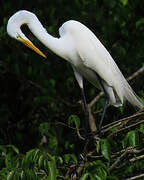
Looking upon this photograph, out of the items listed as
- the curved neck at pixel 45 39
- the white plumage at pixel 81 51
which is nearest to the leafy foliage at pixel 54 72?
the white plumage at pixel 81 51

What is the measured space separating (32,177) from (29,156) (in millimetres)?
123

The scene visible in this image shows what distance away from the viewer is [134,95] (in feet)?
8.36

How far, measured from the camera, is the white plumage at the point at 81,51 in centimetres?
234

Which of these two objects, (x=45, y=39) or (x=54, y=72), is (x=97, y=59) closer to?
(x=45, y=39)

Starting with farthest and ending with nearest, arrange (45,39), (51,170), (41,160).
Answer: (45,39) < (41,160) < (51,170)

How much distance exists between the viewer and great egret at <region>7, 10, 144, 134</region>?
232 cm

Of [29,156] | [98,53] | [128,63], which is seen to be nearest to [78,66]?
[98,53]

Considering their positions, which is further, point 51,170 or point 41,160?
point 41,160

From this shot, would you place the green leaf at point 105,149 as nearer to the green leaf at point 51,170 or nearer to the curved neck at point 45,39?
the green leaf at point 51,170

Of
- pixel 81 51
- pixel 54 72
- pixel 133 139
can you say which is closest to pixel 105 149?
pixel 133 139

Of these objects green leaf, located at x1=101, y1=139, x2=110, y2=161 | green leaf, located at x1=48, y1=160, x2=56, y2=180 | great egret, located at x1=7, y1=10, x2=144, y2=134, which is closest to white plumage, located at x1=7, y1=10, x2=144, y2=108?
great egret, located at x1=7, y1=10, x2=144, y2=134

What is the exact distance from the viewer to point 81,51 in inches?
93.1

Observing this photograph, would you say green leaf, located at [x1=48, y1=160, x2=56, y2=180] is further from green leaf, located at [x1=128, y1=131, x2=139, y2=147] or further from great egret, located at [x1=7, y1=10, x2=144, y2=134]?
great egret, located at [x1=7, y1=10, x2=144, y2=134]

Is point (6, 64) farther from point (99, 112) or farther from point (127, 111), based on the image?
point (127, 111)
